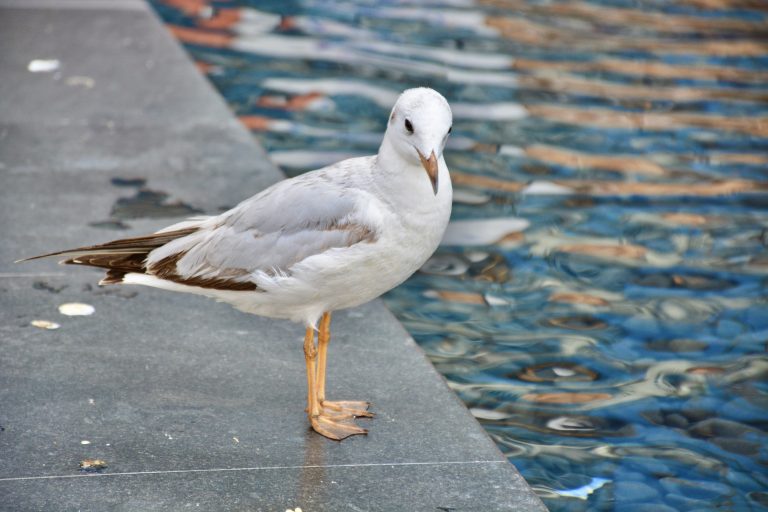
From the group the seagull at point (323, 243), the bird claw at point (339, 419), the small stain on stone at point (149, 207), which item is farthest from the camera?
the small stain on stone at point (149, 207)

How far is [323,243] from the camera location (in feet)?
14.1

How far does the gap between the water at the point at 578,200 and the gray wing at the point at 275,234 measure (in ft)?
4.53

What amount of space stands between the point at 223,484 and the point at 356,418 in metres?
0.71

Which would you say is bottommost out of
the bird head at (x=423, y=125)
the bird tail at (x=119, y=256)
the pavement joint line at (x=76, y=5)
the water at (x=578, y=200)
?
the water at (x=578, y=200)

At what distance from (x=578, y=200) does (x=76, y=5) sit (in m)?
5.18

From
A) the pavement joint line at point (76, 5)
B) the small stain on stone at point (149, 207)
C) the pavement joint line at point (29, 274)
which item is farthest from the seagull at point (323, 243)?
the pavement joint line at point (76, 5)

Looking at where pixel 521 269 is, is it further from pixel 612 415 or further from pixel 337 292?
pixel 337 292

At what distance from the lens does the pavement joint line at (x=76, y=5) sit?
10.4 m

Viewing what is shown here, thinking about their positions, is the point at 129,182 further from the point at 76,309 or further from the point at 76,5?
the point at 76,5

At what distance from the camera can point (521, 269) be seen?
6.97 metres

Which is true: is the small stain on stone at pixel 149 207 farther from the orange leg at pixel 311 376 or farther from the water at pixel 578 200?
the orange leg at pixel 311 376

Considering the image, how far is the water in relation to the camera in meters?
5.24

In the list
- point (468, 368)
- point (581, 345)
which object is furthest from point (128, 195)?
point (581, 345)

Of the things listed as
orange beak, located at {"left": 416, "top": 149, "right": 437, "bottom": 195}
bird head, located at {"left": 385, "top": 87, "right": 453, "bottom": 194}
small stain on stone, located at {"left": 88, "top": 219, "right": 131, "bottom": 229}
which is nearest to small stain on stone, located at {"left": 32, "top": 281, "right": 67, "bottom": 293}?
small stain on stone, located at {"left": 88, "top": 219, "right": 131, "bottom": 229}
